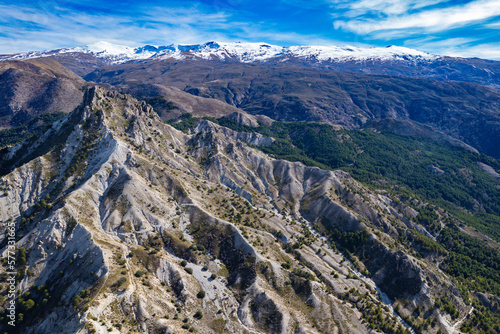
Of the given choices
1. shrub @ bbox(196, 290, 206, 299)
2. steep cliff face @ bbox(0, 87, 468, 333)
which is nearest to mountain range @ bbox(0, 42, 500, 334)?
shrub @ bbox(196, 290, 206, 299)

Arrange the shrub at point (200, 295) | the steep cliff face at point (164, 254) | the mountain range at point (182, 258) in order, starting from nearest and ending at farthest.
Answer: the steep cliff face at point (164, 254), the mountain range at point (182, 258), the shrub at point (200, 295)

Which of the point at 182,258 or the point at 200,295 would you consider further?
the point at 182,258

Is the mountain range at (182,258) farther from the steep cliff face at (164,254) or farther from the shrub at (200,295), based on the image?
the steep cliff face at (164,254)

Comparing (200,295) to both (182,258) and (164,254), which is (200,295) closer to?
(182,258)

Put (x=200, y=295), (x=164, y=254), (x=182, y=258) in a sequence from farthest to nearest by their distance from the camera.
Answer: (x=182, y=258) < (x=164, y=254) < (x=200, y=295)

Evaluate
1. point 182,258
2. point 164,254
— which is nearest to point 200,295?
point 182,258

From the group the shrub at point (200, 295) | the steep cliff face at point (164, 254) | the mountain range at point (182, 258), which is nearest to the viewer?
the steep cliff face at point (164, 254)

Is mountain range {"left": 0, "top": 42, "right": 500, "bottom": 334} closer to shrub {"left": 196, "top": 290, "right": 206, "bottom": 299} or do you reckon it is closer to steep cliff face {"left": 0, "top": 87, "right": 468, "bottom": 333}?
shrub {"left": 196, "top": 290, "right": 206, "bottom": 299}

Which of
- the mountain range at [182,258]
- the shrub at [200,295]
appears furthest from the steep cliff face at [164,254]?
the shrub at [200,295]

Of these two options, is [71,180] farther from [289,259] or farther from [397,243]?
[397,243]
